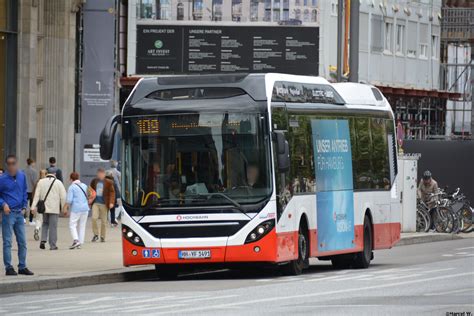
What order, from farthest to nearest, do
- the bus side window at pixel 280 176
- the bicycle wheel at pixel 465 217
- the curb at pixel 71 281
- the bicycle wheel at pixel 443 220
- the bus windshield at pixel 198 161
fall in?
the bicycle wheel at pixel 465 217 → the bicycle wheel at pixel 443 220 → the bus side window at pixel 280 176 → the bus windshield at pixel 198 161 → the curb at pixel 71 281

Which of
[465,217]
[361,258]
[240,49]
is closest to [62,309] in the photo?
[361,258]

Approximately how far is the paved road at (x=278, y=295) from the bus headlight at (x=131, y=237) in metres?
0.64

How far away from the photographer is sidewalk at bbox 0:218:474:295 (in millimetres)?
22891

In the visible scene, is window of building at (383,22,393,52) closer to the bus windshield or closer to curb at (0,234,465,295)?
curb at (0,234,465,295)

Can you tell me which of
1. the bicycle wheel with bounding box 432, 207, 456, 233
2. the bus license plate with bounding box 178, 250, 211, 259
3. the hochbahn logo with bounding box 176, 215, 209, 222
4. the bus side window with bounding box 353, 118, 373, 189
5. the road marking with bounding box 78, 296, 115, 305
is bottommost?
the bicycle wheel with bounding box 432, 207, 456, 233

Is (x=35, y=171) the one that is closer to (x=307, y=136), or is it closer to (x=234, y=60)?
(x=307, y=136)

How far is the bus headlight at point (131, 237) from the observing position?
78.7ft

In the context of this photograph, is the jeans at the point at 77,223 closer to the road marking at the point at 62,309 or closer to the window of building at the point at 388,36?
the road marking at the point at 62,309

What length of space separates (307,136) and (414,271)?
276 centimetres

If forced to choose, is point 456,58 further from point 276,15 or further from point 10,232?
point 10,232

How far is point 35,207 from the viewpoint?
101ft

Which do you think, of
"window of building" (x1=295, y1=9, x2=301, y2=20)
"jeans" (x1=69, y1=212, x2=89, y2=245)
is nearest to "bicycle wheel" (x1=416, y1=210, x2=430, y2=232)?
"jeans" (x1=69, y1=212, x2=89, y2=245)

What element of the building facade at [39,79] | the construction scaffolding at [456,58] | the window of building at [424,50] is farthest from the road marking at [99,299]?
the window of building at [424,50]

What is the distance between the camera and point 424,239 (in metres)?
40.0
